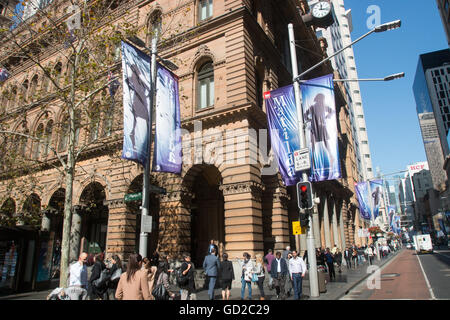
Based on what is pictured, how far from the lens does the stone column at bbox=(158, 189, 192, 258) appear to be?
18.1 metres

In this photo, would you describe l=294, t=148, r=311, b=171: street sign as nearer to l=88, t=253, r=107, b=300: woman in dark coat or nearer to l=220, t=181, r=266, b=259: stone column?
l=220, t=181, r=266, b=259: stone column

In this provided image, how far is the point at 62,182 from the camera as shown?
24.1 metres

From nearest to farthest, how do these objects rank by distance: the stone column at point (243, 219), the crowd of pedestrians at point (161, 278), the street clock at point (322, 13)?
the crowd of pedestrians at point (161, 278) < the stone column at point (243, 219) < the street clock at point (322, 13)

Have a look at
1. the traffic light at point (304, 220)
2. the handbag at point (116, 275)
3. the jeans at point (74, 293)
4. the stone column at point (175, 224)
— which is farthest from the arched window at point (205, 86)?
the jeans at point (74, 293)

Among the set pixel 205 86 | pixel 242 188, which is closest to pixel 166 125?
pixel 242 188

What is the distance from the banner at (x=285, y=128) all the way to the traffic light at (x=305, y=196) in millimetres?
2359

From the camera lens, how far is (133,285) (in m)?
5.86

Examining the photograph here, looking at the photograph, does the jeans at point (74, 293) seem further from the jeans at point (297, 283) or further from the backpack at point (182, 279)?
the jeans at point (297, 283)

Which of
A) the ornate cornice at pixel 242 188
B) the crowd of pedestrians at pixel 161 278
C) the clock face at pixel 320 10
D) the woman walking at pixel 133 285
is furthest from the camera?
the clock face at pixel 320 10

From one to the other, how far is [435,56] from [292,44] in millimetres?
157068

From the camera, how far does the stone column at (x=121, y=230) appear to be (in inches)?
807

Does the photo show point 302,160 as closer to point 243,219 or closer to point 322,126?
point 322,126
